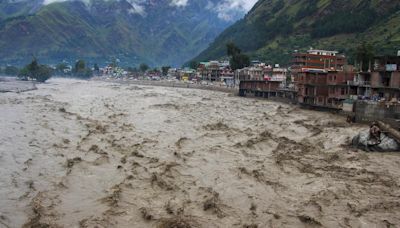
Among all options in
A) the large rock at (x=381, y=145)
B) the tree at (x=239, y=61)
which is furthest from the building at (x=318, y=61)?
the large rock at (x=381, y=145)

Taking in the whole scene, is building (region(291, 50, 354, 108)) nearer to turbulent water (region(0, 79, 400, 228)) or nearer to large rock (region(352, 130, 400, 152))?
turbulent water (region(0, 79, 400, 228))

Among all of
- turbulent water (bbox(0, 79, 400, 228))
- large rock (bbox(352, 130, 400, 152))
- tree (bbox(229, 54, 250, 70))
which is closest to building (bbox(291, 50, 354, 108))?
turbulent water (bbox(0, 79, 400, 228))

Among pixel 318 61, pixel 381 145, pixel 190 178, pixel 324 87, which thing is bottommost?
pixel 190 178

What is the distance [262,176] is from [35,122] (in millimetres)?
38949

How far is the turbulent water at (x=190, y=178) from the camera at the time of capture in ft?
72.0

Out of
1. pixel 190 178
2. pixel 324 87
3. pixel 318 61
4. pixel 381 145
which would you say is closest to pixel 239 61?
pixel 318 61

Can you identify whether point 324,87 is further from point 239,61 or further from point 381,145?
point 239,61

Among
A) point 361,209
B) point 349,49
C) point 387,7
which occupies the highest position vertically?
point 387,7

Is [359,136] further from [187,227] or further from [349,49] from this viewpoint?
[349,49]

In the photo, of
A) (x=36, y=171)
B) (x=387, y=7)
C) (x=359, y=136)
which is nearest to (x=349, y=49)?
(x=387, y=7)

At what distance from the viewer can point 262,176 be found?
30188 millimetres

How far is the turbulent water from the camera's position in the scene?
21.9 metres

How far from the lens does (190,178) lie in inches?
1154

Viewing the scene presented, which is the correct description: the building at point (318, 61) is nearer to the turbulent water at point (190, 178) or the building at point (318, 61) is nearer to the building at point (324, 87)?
the building at point (324, 87)
